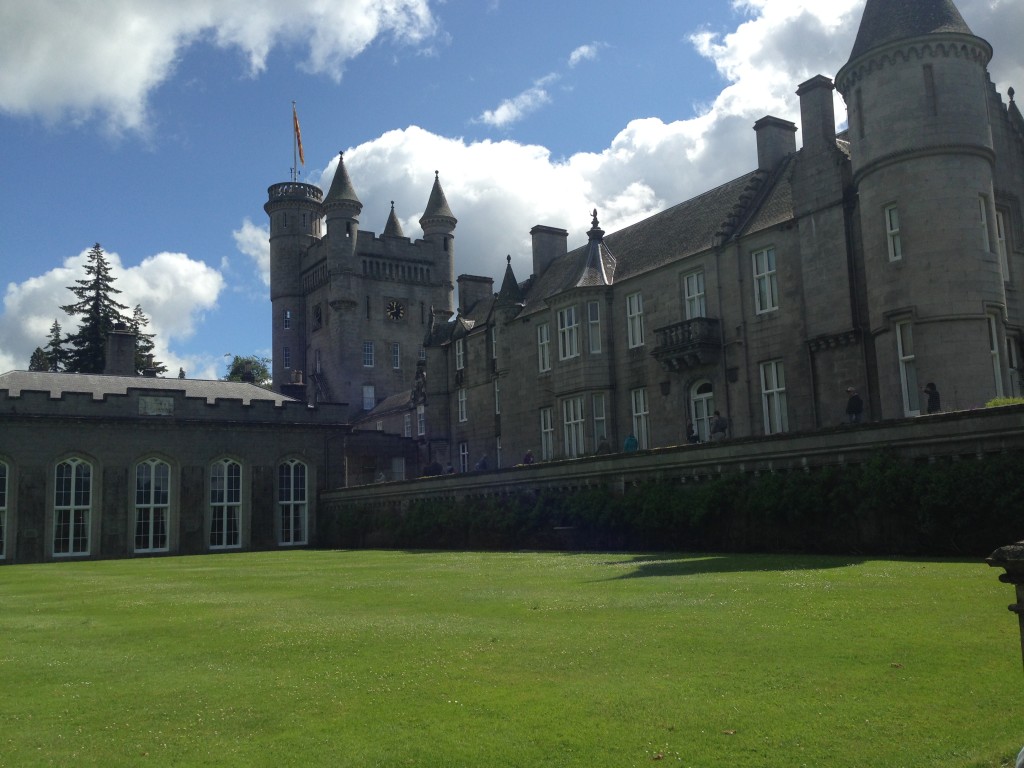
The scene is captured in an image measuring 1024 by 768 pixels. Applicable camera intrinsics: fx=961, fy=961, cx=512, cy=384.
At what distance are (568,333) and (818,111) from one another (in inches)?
533

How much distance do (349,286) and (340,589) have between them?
65.2 meters

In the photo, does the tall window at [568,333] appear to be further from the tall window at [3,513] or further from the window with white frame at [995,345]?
the tall window at [3,513]

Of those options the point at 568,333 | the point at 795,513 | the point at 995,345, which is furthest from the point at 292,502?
the point at 995,345

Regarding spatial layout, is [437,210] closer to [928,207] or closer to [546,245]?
[546,245]

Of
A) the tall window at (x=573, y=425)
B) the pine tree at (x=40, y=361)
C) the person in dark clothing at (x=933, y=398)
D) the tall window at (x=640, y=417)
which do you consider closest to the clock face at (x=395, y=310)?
the pine tree at (x=40, y=361)

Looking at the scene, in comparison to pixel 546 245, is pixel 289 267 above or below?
above

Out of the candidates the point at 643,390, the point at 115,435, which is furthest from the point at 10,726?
the point at 115,435

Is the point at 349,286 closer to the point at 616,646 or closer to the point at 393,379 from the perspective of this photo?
the point at 393,379

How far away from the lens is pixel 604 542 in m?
28.7

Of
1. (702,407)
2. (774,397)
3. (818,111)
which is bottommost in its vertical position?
(774,397)

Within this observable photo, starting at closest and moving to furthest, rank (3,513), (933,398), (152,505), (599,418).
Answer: (933,398) < (599,418) < (3,513) < (152,505)

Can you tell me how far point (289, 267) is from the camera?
86688mm

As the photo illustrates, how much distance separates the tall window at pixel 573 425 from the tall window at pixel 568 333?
76.7 inches

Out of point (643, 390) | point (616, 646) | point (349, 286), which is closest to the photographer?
point (616, 646)
